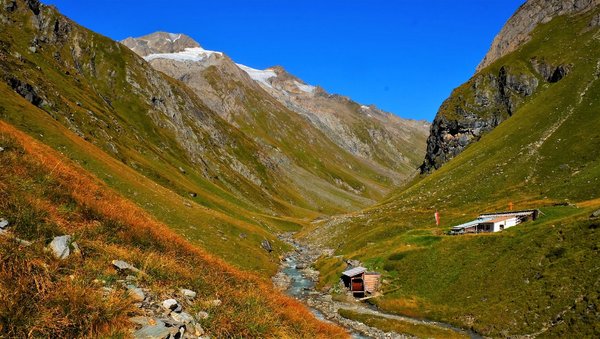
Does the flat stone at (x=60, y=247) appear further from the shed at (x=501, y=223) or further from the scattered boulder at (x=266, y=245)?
the scattered boulder at (x=266, y=245)

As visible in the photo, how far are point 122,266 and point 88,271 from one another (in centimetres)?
156

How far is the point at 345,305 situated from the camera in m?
60.9

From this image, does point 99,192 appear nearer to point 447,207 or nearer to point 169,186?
point 169,186

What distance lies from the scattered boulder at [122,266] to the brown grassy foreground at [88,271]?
1.06ft

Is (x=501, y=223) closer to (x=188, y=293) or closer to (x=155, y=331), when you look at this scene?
(x=188, y=293)

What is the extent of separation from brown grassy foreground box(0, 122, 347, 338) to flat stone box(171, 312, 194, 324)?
65 centimetres

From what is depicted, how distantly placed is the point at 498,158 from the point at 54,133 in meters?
122

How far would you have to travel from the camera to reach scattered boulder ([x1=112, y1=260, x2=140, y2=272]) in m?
13.7

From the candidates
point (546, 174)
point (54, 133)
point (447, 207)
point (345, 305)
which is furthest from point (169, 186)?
point (546, 174)

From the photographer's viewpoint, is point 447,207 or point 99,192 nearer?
point 99,192

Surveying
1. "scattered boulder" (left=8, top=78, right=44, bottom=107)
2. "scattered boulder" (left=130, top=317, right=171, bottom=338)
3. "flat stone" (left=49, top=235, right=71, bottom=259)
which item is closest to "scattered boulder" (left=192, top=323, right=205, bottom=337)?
"scattered boulder" (left=130, top=317, right=171, bottom=338)

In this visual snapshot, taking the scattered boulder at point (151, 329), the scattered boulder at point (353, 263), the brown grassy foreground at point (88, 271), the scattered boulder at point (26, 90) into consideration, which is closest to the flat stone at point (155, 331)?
the scattered boulder at point (151, 329)

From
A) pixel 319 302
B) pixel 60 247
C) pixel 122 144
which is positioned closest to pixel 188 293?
pixel 60 247

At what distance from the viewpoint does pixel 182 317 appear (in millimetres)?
12523
